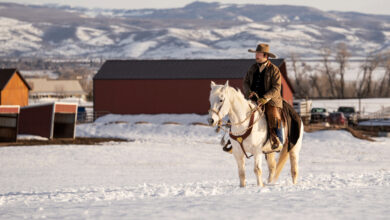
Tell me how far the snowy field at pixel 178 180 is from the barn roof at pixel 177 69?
5173 millimetres

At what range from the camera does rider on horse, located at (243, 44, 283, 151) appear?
13703mm

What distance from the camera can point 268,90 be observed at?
13750 millimetres

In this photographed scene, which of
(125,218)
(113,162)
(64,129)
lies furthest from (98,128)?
(125,218)

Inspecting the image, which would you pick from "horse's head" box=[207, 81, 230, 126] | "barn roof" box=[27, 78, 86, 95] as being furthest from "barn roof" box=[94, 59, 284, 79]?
"barn roof" box=[27, 78, 86, 95]

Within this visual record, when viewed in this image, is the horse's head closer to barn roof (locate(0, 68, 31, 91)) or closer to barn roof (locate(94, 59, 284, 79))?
barn roof (locate(94, 59, 284, 79))

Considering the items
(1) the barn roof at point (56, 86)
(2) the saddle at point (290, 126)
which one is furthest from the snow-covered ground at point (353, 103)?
(1) the barn roof at point (56, 86)

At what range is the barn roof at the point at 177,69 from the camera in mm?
58094

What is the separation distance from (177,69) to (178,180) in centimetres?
4000

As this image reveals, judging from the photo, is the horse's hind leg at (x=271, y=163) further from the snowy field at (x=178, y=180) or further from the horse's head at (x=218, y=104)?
the horse's head at (x=218, y=104)

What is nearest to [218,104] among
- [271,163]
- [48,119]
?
[271,163]

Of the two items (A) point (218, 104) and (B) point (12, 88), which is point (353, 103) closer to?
(B) point (12, 88)

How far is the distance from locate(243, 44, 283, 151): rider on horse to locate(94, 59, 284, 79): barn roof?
4261 centimetres

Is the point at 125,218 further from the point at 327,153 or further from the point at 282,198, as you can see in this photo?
the point at 327,153

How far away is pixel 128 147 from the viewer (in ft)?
115
